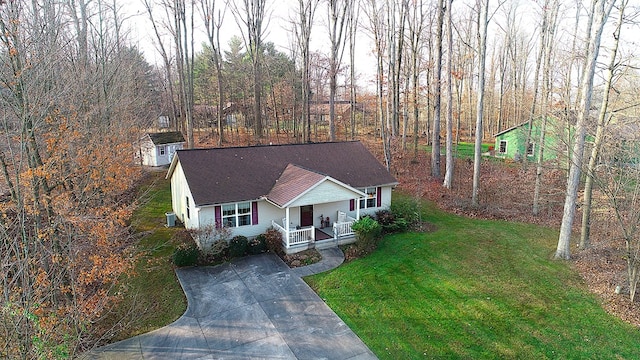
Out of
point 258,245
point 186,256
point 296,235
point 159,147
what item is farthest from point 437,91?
point 159,147

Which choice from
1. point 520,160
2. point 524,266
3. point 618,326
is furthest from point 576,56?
point 520,160

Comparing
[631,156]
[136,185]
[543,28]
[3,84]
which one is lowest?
[136,185]

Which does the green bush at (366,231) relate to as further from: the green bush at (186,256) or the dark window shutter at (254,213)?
the green bush at (186,256)

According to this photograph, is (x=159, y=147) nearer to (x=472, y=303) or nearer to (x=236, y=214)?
(x=236, y=214)

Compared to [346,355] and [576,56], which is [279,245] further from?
[576,56]

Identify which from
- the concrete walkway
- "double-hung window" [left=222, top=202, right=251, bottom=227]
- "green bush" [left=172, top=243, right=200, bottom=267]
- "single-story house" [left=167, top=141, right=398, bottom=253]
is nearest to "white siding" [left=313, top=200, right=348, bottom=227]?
"single-story house" [left=167, top=141, right=398, bottom=253]
